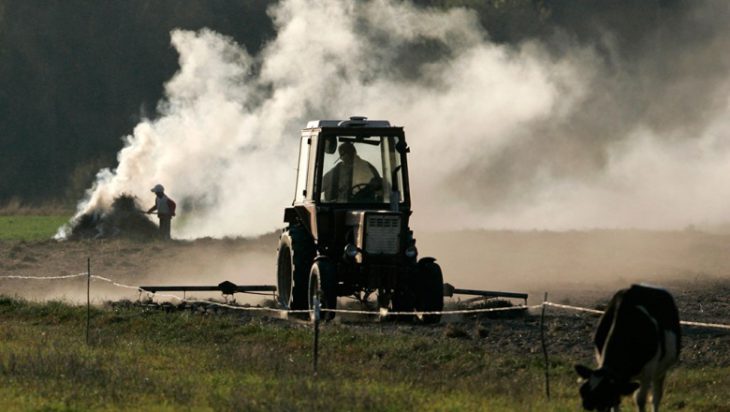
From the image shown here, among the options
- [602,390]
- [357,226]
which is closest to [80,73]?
[357,226]

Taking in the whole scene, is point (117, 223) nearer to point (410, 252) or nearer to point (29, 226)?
point (29, 226)

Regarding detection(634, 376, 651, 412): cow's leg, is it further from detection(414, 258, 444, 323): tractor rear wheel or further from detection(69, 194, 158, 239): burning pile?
detection(69, 194, 158, 239): burning pile

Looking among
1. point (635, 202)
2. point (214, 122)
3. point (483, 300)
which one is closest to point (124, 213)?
point (214, 122)

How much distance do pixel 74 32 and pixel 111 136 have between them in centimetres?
892

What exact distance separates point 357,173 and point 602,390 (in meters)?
12.4

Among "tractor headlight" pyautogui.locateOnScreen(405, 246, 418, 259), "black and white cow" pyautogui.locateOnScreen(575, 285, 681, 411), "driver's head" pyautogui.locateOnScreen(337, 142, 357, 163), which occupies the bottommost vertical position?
"black and white cow" pyautogui.locateOnScreen(575, 285, 681, 411)

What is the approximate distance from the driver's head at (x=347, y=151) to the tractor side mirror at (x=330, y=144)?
10cm

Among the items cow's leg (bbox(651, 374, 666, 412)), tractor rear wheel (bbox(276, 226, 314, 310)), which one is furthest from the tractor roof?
cow's leg (bbox(651, 374, 666, 412))

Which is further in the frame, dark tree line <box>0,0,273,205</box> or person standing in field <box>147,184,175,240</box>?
dark tree line <box>0,0,273,205</box>

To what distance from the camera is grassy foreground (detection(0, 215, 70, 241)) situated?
62656 millimetres

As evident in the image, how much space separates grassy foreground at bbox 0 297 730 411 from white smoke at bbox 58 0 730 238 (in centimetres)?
2910

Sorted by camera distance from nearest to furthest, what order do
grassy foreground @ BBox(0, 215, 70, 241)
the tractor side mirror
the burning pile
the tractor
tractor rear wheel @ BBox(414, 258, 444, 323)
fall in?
the tractor < tractor rear wheel @ BBox(414, 258, 444, 323) < the tractor side mirror < the burning pile < grassy foreground @ BBox(0, 215, 70, 241)

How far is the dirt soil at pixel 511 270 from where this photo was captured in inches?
982

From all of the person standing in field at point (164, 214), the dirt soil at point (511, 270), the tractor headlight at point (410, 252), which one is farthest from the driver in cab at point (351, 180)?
the person standing in field at point (164, 214)
